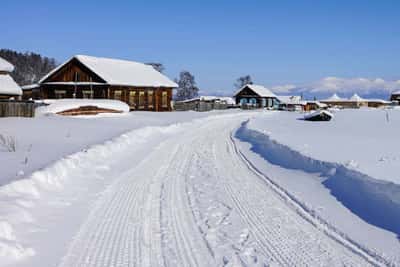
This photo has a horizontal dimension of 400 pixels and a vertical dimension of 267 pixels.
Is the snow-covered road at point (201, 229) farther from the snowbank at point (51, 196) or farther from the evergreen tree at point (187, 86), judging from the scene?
the evergreen tree at point (187, 86)

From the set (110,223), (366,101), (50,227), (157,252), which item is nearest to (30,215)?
(50,227)

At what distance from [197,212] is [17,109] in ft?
89.3

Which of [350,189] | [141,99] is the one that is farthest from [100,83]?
[350,189]

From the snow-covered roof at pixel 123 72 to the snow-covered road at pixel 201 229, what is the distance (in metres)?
40.7

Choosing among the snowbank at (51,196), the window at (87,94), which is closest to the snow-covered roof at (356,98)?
the window at (87,94)

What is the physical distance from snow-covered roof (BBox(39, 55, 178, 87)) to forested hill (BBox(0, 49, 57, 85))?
78.8 meters

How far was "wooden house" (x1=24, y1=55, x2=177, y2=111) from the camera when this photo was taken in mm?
50656

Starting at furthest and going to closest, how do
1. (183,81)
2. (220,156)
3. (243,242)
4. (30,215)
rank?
1. (183,81)
2. (220,156)
3. (30,215)
4. (243,242)

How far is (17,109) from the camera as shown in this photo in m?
32.2

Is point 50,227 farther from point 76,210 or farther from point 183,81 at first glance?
point 183,81

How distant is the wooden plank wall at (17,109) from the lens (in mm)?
31422

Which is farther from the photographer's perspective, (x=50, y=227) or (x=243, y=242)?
(x=50, y=227)

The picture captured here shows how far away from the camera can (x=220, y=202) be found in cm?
903

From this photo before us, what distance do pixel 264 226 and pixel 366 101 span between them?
145 metres
